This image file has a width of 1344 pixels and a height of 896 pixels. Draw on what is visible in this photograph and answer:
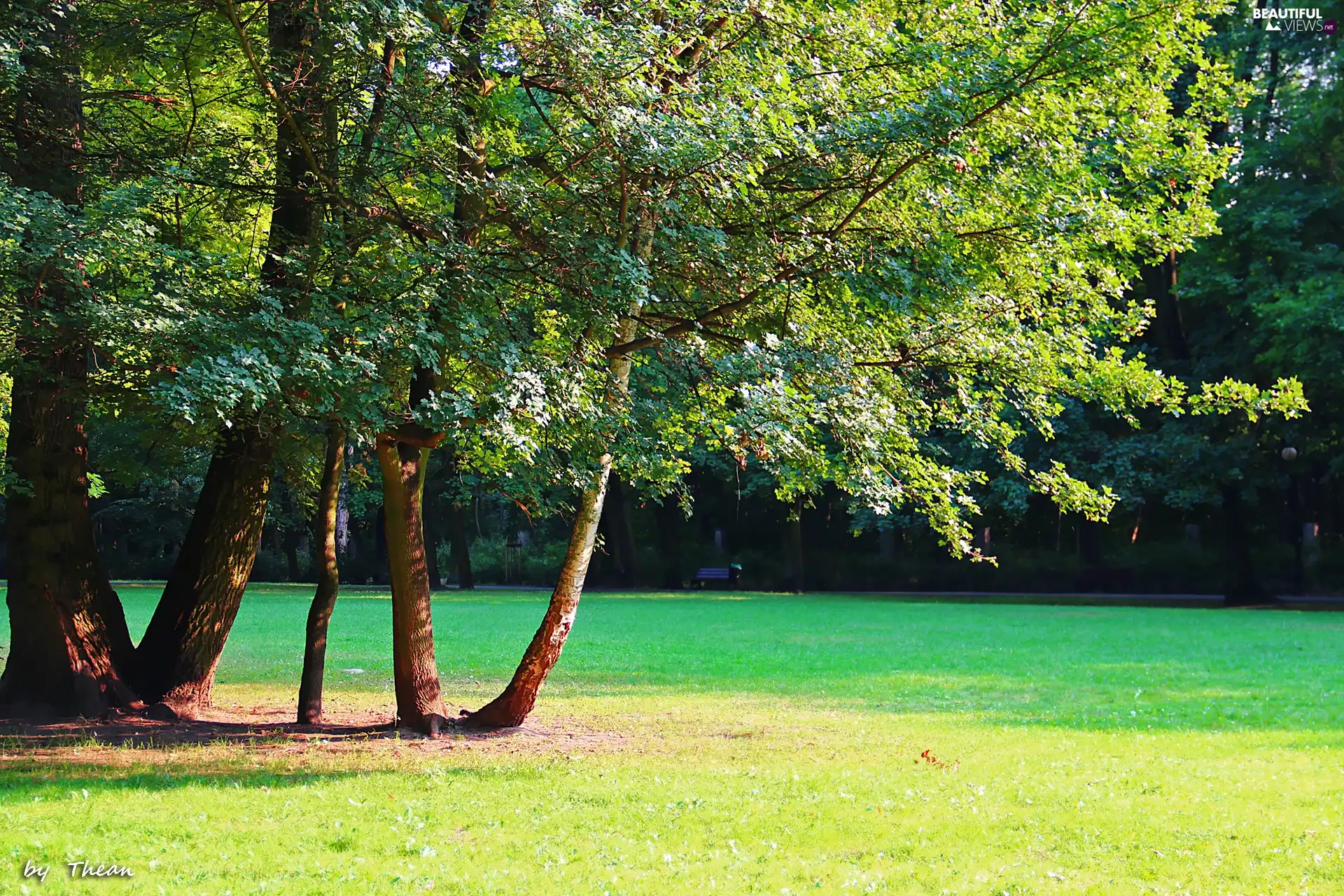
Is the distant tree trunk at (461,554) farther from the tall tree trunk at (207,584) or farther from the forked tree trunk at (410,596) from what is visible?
the forked tree trunk at (410,596)

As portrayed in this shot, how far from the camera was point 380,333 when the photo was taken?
8.41m

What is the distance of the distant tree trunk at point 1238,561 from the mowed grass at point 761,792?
48.2ft

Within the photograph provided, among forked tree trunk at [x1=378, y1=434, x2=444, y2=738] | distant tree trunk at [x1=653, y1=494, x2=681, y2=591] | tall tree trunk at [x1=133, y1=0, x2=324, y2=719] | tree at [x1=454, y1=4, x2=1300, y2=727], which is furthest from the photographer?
distant tree trunk at [x1=653, y1=494, x2=681, y2=591]

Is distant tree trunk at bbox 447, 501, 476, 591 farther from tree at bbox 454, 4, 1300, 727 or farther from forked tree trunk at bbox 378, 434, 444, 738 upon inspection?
tree at bbox 454, 4, 1300, 727

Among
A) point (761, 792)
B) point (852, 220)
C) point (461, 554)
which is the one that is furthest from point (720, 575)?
point (761, 792)

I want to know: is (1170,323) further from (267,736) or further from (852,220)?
(267,736)

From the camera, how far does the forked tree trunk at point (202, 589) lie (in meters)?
12.1

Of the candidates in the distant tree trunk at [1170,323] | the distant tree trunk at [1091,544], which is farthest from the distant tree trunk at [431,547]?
the distant tree trunk at [1170,323]

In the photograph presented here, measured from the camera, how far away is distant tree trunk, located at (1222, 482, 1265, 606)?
103ft

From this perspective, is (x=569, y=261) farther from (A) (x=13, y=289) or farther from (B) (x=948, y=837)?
→ (B) (x=948, y=837)

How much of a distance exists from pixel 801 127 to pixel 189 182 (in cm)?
490

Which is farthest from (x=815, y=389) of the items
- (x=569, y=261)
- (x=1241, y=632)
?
(x=1241, y=632)

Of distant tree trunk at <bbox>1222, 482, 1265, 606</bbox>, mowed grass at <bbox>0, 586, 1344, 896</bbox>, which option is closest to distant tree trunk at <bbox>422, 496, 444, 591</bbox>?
mowed grass at <bbox>0, 586, 1344, 896</bbox>

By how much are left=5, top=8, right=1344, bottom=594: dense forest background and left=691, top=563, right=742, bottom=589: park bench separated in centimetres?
55
